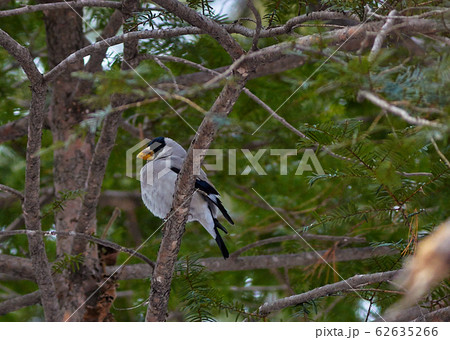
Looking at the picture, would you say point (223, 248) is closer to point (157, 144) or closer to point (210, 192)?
point (210, 192)

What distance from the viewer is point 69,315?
3.73 metres

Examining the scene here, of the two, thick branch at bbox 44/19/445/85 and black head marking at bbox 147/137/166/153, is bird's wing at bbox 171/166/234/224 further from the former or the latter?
thick branch at bbox 44/19/445/85

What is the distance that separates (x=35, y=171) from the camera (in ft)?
8.94

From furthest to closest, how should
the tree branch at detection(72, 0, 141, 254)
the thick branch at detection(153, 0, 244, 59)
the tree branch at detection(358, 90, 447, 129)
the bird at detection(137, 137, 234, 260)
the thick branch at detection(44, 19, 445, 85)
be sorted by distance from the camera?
the bird at detection(137, 137, 234, 260) → the tree branch at detection(72, 0, 141, 254) → the thick branch at detection(153, 0, 244, 59) → the thick branch at detection(44, 19, 445, 85) → the tree branch at detection(358, 90, 447, 129)

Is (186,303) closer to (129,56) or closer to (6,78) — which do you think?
(129,56)

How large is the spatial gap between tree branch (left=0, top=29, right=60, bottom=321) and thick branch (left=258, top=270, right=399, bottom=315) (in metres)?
1.26

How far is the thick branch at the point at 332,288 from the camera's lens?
→ 2445 millimetres

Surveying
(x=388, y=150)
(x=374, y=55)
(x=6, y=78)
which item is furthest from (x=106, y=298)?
(x=374, y=55)

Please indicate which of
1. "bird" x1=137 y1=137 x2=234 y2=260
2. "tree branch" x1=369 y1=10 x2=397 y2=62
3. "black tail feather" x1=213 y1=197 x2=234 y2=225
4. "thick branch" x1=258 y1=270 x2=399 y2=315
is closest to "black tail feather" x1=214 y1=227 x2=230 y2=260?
"bird" x1=137 y1=137 x2=234 y2=260

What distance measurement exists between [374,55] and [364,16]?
659mm

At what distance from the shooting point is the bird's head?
4.12 m

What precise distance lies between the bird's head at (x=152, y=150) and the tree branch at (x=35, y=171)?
130 centimetres

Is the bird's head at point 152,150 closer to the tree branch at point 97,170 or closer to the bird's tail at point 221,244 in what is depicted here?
the tree branch at point 97,170

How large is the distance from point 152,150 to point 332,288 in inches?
81.8
